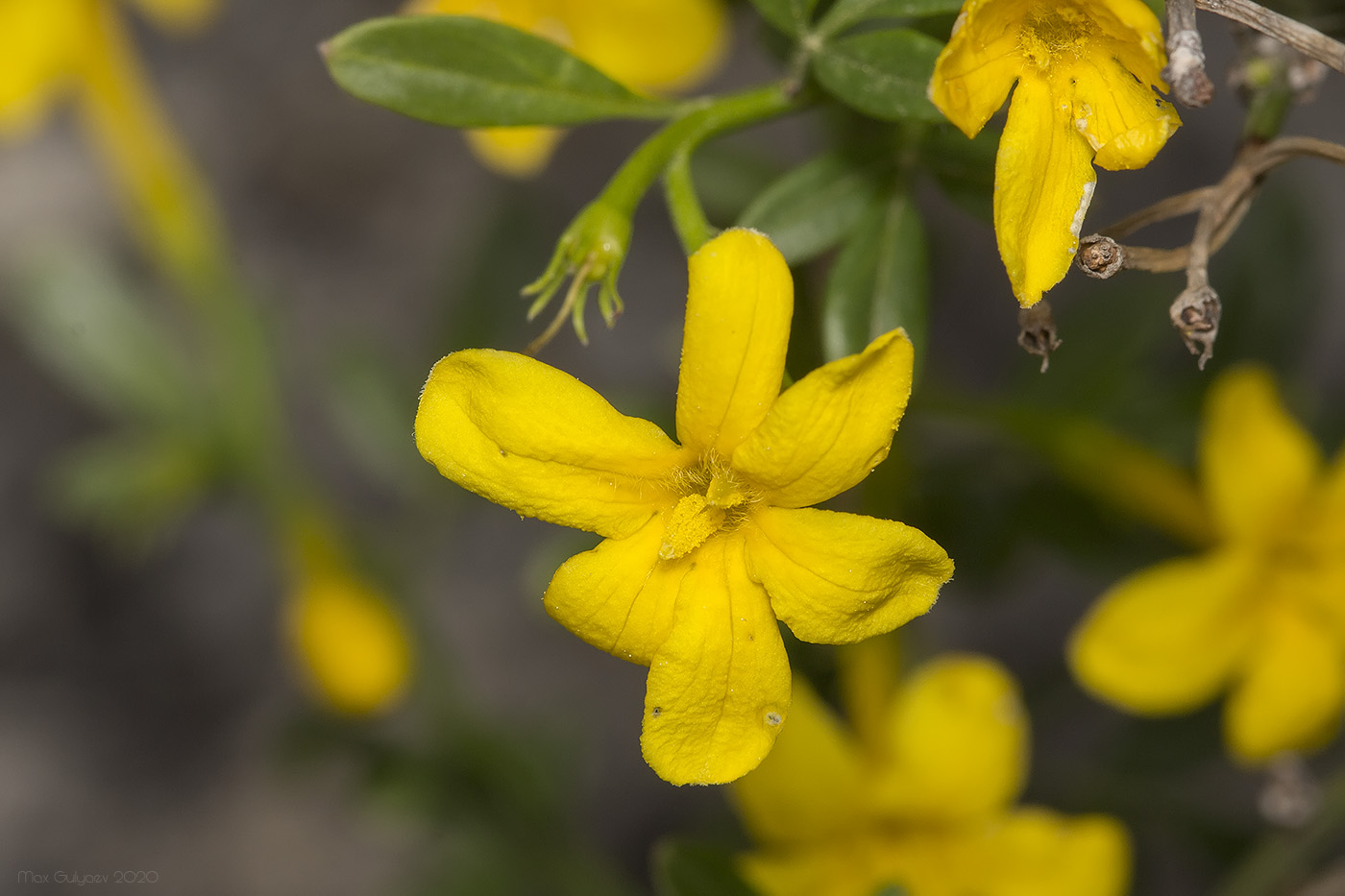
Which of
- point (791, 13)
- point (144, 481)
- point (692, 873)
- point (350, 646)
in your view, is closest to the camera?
point (791, 13)

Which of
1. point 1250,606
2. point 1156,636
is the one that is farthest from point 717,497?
point 1250,606

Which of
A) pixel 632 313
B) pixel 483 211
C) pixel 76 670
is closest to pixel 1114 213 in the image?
pixel 632 313

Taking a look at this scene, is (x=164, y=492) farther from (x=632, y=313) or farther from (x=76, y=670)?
(x=632, y=313)

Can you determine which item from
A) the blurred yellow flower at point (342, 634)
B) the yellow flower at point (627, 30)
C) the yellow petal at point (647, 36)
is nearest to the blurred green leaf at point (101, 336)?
the blurred yellow flower at point (342, 634)

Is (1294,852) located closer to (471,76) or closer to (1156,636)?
(1156,636)

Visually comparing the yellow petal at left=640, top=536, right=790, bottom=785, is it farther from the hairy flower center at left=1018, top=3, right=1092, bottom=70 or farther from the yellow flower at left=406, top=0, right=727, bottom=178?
the yellow flower at left=406, top=0, right=727, bottom=178

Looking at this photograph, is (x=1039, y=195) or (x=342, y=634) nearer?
(x=1039, y=195)
